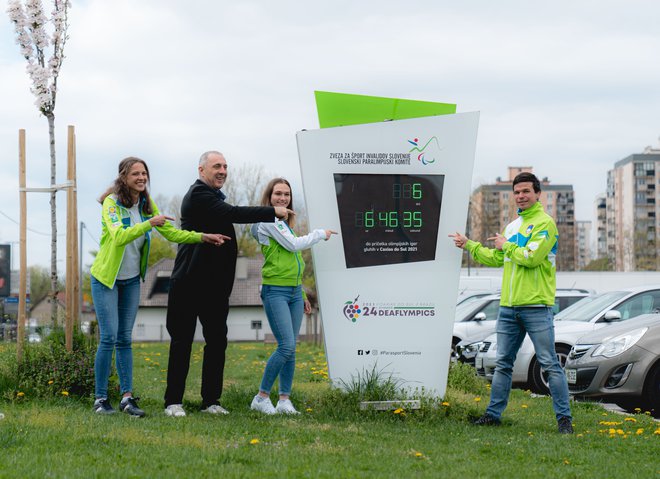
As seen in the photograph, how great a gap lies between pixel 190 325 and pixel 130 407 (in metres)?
0.86

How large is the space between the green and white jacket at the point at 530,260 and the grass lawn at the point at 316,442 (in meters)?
1.14

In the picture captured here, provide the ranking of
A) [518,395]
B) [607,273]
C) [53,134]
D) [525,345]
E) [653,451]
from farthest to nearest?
[607,273]
[525,345]
[518,395]
[53,134]
[653,451]

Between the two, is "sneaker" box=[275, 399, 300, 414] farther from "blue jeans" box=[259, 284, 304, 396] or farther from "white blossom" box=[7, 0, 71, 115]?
"white blossom" box=[7, 0, 71, 115]

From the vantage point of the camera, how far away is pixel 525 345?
12539 millimetres

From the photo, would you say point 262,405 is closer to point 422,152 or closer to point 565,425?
point 565,425

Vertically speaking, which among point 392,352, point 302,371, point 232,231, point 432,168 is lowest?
point 302,371

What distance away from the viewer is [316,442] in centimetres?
621

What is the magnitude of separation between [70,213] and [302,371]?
628 cm

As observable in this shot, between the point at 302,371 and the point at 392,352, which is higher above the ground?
the point at 392,352

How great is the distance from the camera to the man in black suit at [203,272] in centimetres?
744

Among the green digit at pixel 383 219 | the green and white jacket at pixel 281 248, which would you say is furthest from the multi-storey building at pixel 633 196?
the green and white jacket at pixel 281 248

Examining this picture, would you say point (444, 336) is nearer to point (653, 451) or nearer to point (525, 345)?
point (653, 451)

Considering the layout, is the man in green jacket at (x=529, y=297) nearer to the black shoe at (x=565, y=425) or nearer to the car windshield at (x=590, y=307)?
the black shoe at (x=565, y=425)

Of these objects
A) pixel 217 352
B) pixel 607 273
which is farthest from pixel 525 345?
pixel 607 273
